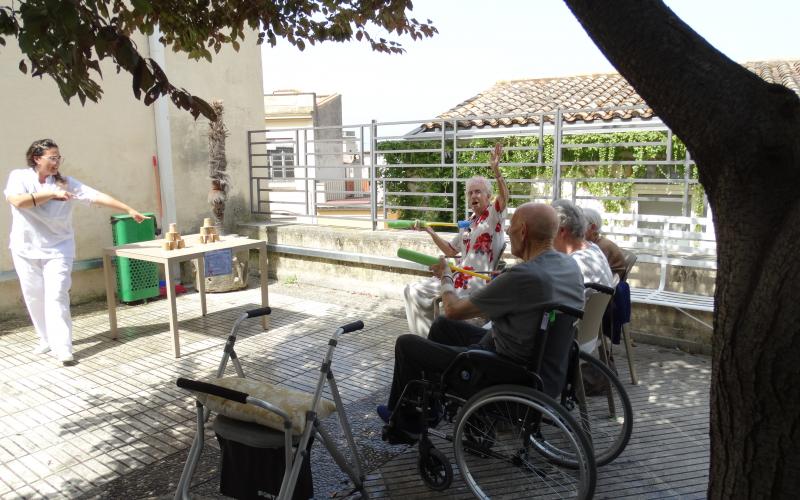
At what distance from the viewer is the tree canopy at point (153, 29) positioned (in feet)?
6.99

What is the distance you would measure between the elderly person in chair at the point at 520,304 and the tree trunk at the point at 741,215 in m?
1.06

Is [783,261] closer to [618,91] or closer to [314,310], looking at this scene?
[314,310]

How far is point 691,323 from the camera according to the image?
17.5 feet

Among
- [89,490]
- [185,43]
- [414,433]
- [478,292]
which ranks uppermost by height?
[185,43]

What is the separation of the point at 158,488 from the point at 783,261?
3012 mm

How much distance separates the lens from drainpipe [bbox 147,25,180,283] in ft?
25.7

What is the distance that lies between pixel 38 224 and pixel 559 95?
513 inches

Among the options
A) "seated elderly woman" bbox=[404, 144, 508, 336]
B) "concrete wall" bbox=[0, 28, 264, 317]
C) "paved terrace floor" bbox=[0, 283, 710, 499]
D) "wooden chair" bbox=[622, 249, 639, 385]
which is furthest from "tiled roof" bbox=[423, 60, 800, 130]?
"wooden chair" bbox=[622, 249, 639, 385]

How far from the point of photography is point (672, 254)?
6020mm

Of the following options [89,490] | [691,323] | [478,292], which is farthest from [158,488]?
[691,323]

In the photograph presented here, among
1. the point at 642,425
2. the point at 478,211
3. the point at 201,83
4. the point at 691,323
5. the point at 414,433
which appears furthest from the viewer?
the point at 201,83

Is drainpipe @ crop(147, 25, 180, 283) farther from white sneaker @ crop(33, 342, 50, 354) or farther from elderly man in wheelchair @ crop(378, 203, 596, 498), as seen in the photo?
elderly man in wheelchair @ crop(378, 203, 596, 498)

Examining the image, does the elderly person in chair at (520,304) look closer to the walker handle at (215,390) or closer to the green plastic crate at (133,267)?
the walker handle at (215,390)

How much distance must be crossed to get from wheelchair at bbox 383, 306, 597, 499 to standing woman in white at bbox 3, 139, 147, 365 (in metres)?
3.44
